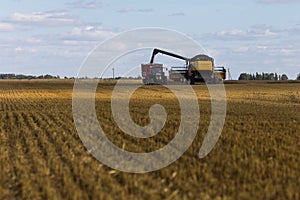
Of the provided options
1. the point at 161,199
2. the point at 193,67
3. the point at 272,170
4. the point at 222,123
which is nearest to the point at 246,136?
the point at 222,123

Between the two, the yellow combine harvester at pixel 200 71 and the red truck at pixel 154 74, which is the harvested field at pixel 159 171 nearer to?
the yellow combine harvester at pixel 200 71

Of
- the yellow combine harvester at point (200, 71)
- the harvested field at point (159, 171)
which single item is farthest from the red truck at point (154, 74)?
the harvested field at point (159, 171)

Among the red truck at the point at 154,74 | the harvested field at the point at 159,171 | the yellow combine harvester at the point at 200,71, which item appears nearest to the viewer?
the harvested field at the point at 159,171

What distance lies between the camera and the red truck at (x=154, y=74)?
199ft

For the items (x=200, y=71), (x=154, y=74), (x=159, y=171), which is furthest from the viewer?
(x=154, y=74)

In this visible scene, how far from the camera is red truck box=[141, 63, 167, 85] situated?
60.6 m

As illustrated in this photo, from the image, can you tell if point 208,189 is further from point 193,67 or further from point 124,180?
point 193,67

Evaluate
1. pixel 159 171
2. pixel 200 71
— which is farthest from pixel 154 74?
pixel 159 171

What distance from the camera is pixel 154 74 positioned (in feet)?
201

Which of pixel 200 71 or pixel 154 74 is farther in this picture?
pixel 154 74

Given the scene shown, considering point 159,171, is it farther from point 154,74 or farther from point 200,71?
point 154,74

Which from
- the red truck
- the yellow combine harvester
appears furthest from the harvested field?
the red truck

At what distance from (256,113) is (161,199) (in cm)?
1605

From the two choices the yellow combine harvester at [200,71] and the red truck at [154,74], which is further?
the red truck at [154,74]
